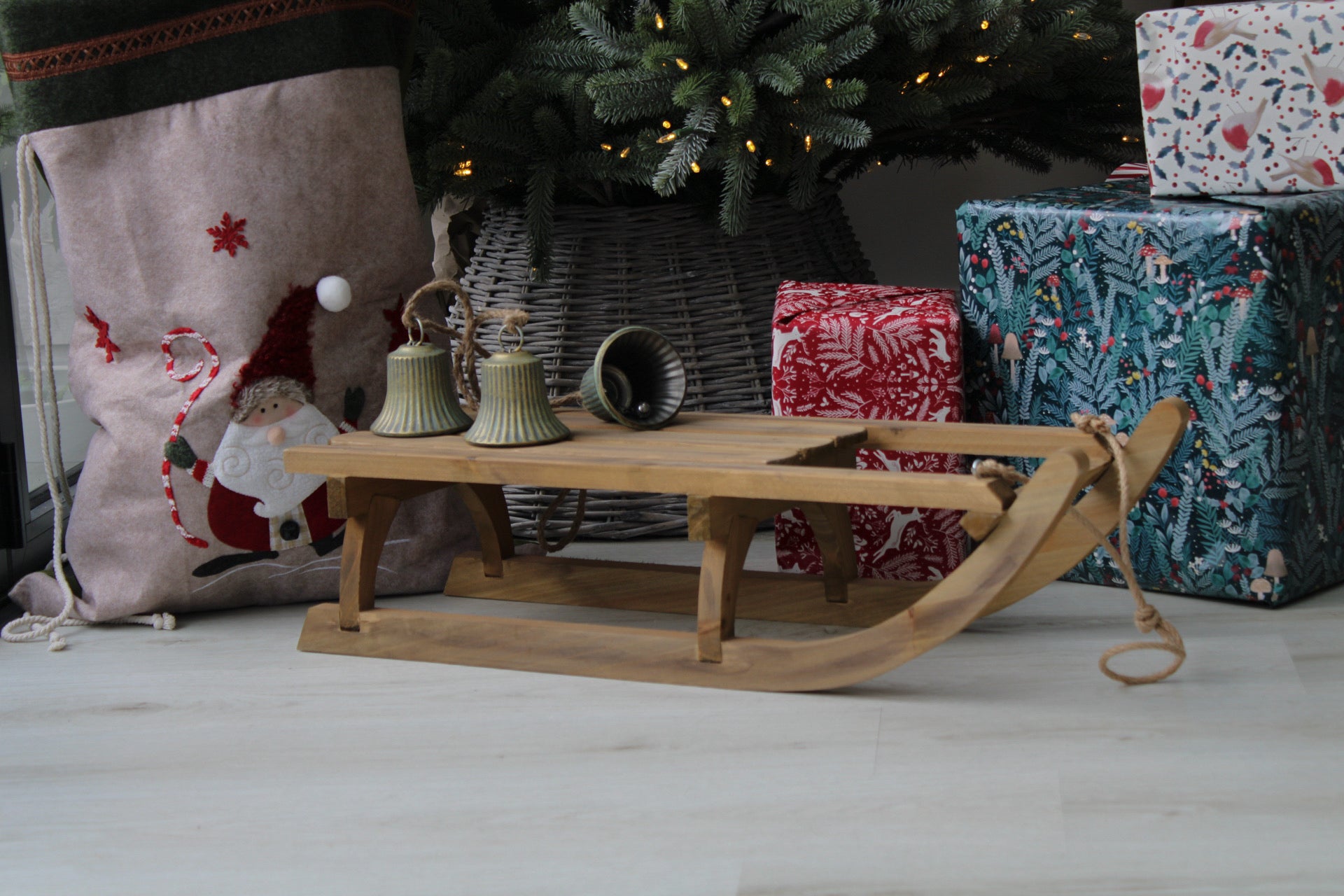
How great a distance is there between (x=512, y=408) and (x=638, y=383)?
13cm

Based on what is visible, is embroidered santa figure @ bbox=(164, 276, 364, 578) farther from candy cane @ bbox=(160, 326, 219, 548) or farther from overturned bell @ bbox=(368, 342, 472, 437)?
overturned bell @ bbox=(368, 342, 472, 437)

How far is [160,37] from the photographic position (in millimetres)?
1136

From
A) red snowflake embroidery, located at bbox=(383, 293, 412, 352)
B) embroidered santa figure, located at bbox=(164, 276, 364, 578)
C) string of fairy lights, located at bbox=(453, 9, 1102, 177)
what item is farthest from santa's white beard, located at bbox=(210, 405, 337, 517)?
string of fairy lights, located at bbox=(453, 9, 1102, 177)

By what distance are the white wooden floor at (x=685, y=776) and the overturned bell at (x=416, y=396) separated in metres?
0.20

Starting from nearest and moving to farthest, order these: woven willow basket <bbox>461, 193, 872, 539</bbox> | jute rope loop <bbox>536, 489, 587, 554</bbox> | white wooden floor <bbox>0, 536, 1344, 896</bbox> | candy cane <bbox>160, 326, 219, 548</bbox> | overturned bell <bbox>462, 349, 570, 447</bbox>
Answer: white wooden floor <bbox>0, 536, 1344, 896</bbox>, overturned bell <bbox>462, 349, 570, 447</bbox>, candy cane <bbox>160, 326, 219, 548</bbox>, jute rope loop <bbox>536, 489, 587, 554</bbox>, woven willow basket <bbox>461, 193, 872, 539</bbox>

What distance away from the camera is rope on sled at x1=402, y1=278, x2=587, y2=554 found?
1133mm

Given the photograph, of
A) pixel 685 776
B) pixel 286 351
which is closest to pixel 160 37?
pixel 286 351

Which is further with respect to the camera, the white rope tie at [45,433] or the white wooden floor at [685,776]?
the white rope tie at [45,433]

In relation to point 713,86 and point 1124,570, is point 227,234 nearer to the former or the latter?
point 713,86

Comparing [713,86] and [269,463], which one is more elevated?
[713,86]

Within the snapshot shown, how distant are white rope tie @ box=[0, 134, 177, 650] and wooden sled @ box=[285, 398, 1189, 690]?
25 centimetres

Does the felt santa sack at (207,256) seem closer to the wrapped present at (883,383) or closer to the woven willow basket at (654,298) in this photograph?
the woven willow basket at (654,298)

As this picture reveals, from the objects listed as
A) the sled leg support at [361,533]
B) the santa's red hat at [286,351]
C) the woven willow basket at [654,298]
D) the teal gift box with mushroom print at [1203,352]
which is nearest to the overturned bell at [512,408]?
the sled leg support at [361,533]

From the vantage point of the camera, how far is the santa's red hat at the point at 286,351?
3.84 feet
